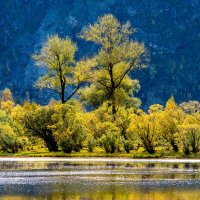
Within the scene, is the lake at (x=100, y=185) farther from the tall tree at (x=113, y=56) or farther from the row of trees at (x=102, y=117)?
the tall tree at (x=113, y=56)

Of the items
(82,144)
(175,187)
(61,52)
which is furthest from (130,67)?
(175,187)

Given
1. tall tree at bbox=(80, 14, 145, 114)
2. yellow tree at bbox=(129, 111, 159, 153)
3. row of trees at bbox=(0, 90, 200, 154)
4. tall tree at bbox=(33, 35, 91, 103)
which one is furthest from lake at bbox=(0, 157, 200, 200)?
tall tree at bbox=(80, 14, 145, 114)

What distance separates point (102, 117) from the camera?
236ft

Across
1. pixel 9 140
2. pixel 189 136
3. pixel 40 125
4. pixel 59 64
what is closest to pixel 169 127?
pixel 189 136

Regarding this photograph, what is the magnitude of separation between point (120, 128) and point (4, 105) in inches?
1980

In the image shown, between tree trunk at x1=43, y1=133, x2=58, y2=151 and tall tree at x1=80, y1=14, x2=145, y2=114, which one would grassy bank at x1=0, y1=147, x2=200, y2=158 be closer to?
tree trunk at x1=43, y1=133, x2=58, y2=151

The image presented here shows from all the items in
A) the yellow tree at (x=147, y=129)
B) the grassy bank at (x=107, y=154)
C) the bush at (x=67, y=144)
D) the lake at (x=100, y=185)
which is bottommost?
the lake at (x=100, y=185)

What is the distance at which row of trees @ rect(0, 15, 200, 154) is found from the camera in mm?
63531

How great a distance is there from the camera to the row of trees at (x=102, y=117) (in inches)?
2501

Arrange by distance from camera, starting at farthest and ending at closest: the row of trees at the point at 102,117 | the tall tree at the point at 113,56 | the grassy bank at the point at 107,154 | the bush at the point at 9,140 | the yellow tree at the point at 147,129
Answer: the tall tree at the point at 113,56
the bush at the point at 9,140
the row of trees at the point at 102,117
the yellow tree at the point at 147,129
the grassy bank at the point at 107,154

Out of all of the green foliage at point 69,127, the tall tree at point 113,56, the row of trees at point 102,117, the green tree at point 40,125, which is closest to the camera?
the row of trees at point 102,117

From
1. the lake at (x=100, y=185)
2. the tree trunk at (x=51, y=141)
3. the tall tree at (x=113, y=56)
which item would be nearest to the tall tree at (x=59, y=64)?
the tall tree at (x=113, y=56)

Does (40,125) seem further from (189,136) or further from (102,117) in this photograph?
(189,136)

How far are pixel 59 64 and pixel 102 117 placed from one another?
8.79m
